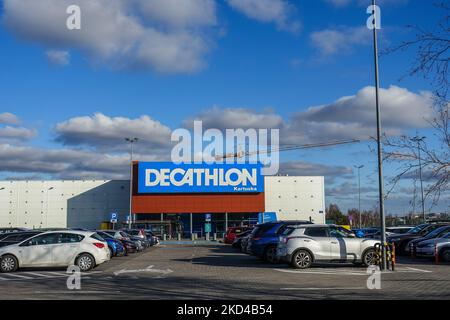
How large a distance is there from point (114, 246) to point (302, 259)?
12001mm

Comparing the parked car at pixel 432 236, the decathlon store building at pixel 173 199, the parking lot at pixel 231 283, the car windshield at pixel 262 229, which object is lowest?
the parking lot at pixel 231 283

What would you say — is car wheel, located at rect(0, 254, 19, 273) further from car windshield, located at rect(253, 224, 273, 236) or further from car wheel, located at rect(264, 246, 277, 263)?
car windshield, located at rect(253, 224, 273, 236)

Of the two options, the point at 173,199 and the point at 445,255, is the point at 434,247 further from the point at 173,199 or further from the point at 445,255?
the point at 173,199

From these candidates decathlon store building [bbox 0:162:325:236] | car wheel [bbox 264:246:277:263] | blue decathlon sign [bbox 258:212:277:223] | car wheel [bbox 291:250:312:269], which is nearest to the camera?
car wheel [bbox 291:250:312:269]

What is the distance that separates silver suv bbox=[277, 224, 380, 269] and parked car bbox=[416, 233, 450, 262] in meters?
4.98

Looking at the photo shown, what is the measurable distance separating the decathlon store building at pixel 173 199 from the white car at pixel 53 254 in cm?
4040

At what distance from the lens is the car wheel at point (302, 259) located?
63.0ft

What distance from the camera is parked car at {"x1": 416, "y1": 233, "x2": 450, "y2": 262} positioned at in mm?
22719

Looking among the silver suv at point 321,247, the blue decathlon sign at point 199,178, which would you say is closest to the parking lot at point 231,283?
the silver suv at point 321,247

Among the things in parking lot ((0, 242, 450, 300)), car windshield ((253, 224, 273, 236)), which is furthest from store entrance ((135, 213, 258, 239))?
parking lot ((0, 242, 450, 300))

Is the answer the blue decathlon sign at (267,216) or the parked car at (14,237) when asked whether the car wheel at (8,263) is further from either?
the blue decathlon sign at (267,216)

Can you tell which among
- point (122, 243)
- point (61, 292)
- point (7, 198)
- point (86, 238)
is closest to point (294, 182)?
point (7, 198)
